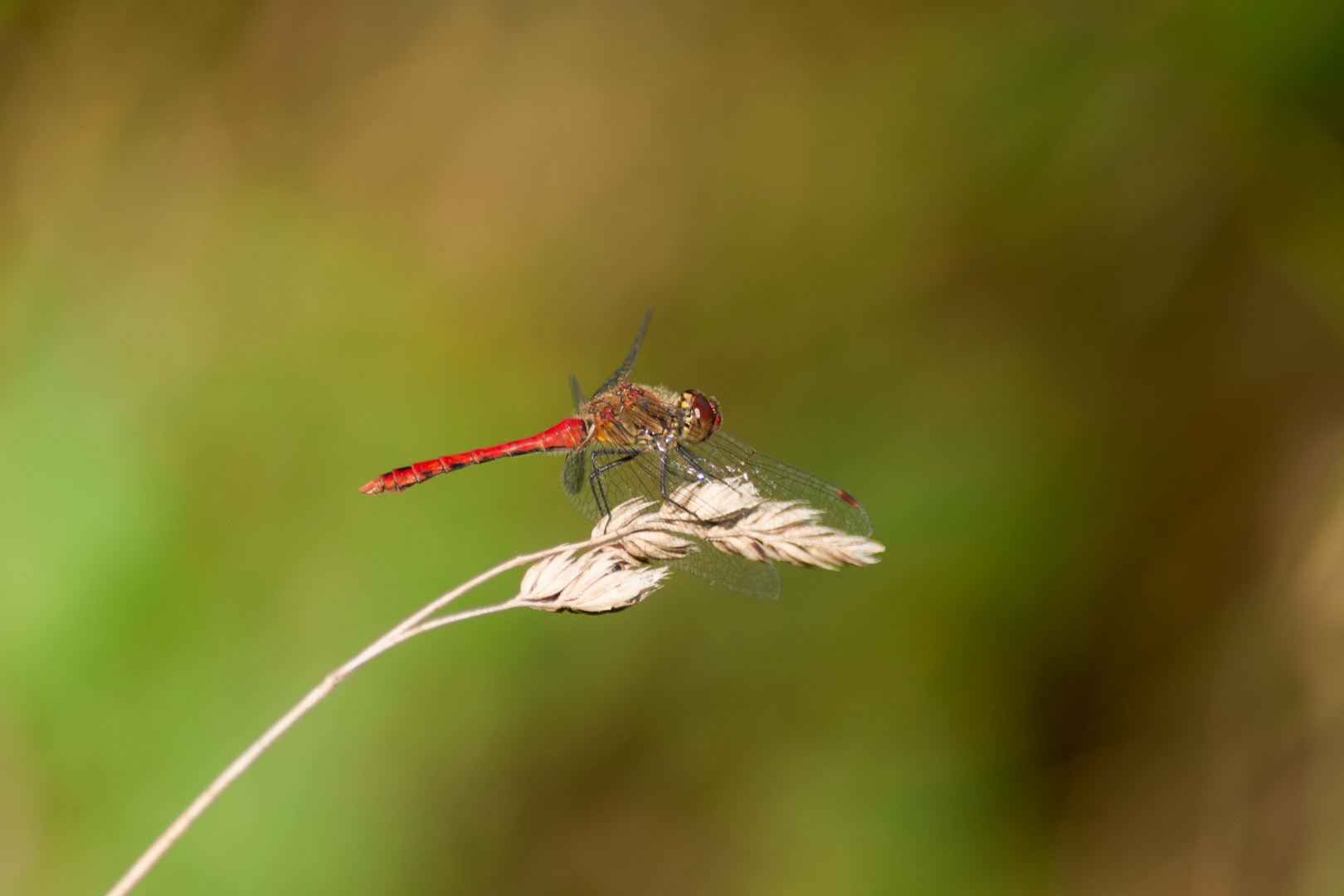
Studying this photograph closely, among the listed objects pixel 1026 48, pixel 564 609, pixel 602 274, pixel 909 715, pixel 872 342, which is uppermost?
pixel 1026 48

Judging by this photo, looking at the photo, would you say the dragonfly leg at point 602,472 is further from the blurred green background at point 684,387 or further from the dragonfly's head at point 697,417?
the blurred green background at point 684,387

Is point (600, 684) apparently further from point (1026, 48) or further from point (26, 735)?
point (1026, 48)

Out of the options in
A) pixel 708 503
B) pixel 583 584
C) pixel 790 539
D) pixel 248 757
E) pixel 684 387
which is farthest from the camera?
pixel 684 387

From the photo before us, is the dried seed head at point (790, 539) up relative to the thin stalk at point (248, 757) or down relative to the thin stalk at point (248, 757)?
up

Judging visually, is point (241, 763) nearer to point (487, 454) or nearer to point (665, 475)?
point (665, 475)

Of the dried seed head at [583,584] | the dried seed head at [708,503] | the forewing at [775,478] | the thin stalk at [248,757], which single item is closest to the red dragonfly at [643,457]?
the forewing at [775,478]

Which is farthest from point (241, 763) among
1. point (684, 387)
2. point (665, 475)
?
point (684, 387)

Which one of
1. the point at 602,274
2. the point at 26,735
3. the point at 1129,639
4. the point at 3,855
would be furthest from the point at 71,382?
the point at 1129,639

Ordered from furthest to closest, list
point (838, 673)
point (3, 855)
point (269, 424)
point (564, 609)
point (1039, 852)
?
point (269, 424), point (838, 673), point (1039, 852), point (3, 855), point (564, 609)
